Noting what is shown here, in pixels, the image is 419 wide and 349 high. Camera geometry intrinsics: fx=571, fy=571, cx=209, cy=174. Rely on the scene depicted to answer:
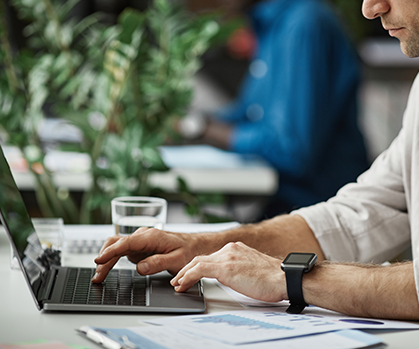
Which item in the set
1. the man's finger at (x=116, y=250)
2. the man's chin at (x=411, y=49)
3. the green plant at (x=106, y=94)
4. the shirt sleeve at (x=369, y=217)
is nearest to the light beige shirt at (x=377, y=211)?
the shirt sleeve at (x=369, y=217)

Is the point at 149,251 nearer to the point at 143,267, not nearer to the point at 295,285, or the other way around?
the point at 143,267

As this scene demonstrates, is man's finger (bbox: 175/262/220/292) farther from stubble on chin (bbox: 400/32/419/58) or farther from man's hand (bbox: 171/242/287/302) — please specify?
stubble on chin (bbox: 400/32/419/58)

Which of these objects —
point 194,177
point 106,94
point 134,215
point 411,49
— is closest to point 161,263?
point 134,215

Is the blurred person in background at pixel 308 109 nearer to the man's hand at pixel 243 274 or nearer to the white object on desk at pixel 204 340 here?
the man's hand at pixel 243 274

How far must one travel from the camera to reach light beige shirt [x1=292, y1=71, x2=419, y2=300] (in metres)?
1.05

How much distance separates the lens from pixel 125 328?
631 mm

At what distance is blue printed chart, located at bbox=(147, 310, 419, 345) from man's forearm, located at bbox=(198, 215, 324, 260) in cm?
28

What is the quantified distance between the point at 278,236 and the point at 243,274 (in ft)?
0.95

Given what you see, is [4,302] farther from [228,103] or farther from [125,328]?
[228,103]

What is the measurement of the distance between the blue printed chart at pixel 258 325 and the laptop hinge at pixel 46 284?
0.16 meters

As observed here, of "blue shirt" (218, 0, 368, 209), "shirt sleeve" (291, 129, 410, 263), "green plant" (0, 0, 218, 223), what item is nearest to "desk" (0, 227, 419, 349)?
"shirt sleeve" (291, 129, 410, 263)

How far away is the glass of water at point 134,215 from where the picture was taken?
37.6 inches

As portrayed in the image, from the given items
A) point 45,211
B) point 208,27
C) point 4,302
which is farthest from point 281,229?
point 45,211

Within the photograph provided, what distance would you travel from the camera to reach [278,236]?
3.44 ft
